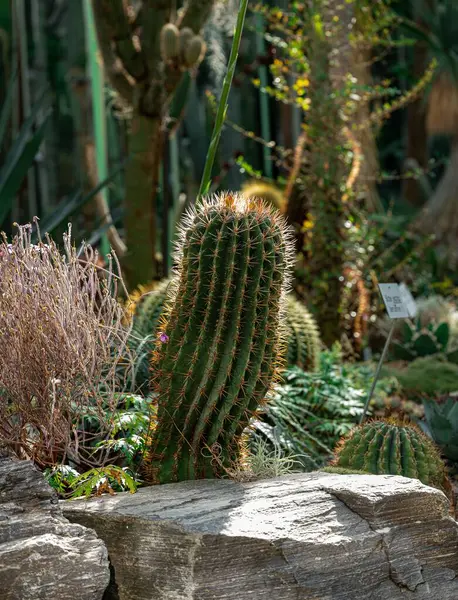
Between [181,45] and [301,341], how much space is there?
265cm

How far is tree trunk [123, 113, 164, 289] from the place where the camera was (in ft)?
25.1

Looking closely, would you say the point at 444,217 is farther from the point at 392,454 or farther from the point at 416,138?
the point at 392,454

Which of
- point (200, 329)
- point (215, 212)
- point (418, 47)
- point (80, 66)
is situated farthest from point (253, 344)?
point (418, 47)

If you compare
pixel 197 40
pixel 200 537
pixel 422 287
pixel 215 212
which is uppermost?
pixel 197 40

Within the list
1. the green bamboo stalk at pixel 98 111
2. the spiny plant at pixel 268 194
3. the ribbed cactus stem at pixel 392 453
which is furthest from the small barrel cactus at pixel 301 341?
the green bamboo stalk at pixel 98 111

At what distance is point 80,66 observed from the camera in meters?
13.3

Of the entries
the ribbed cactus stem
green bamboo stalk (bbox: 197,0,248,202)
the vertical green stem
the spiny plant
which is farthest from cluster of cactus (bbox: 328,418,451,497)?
the vertical green stem

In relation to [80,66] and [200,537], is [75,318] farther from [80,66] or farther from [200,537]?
[80,66]

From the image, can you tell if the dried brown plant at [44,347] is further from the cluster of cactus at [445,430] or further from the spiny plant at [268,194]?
the spiny plant at [268,194]

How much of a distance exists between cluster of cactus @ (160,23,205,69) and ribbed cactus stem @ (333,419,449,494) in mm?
3822

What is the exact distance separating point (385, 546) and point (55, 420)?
1.34 meters

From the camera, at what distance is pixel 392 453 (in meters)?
4.09

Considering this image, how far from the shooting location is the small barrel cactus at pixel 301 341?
5754 mm

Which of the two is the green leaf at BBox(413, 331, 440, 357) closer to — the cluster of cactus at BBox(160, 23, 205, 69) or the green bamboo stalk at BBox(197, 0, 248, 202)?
the cluster of cactus at BBox(160, 23, 205, 69)
